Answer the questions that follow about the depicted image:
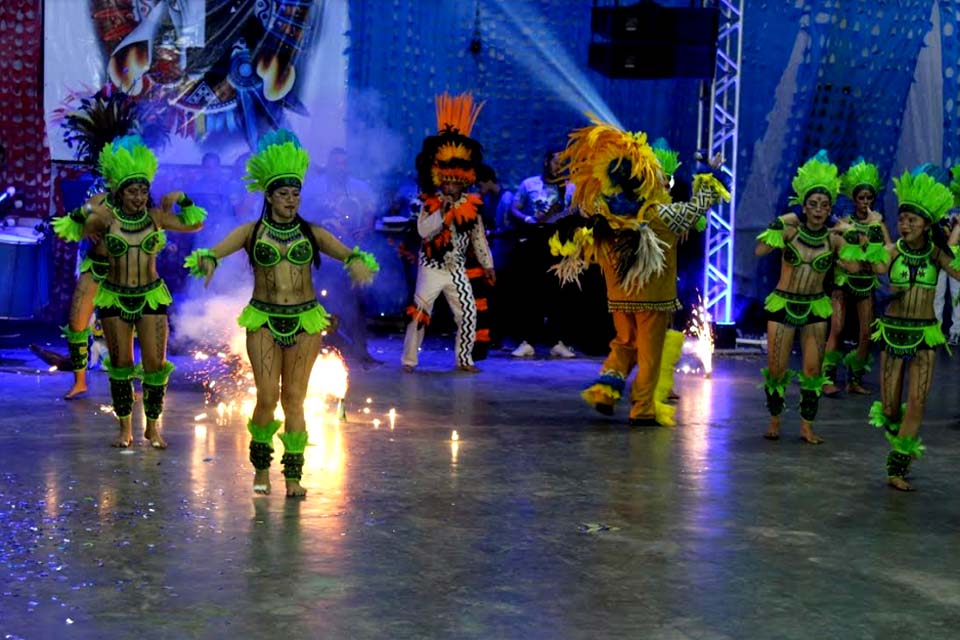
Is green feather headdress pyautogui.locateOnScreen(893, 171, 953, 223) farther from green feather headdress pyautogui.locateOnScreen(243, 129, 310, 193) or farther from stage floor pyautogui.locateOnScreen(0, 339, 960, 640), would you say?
green feather headdress pyautogui.locateOnScreen(243, 129, 310, 193)

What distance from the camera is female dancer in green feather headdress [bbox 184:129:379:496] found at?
7.15m

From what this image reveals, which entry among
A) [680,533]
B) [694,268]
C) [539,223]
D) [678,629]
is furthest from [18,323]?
[678,629]

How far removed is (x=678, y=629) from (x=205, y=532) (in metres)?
2.34

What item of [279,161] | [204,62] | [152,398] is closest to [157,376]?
→ [152,398]

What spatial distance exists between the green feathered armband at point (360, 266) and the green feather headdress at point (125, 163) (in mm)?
1615

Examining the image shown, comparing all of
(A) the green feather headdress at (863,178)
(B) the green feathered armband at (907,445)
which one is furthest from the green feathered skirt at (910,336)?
(A) the green feather headdress at (863,178)

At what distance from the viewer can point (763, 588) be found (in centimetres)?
566

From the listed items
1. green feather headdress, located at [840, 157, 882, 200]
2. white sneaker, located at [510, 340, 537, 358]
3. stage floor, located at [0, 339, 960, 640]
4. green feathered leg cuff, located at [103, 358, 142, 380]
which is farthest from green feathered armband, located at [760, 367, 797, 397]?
white sneaker, located at [510, 340, 537, 358]

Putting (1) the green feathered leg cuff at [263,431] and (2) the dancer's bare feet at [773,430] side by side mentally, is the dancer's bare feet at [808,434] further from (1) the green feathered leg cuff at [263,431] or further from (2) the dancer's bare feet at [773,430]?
(1) the green feathered leg cuff at [263,431]

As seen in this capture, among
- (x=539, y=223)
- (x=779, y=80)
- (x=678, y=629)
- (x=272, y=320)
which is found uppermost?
(x=779, y=80)

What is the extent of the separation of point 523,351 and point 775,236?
5.35 metres

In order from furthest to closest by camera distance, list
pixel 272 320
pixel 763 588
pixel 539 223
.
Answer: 1. pixel 539 223
2. pixel 272 320
3. pixel 763 588

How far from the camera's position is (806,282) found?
8.99 m

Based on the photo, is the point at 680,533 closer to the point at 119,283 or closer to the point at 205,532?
the point at 205,532
